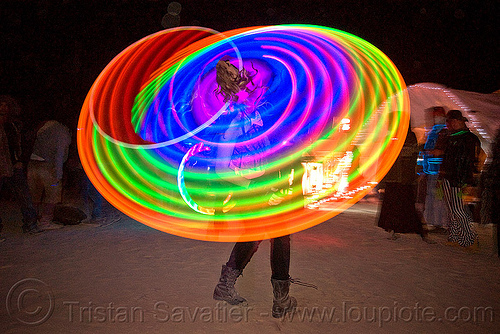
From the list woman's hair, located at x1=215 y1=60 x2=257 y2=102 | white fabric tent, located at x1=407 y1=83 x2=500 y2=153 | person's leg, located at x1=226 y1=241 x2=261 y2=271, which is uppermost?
white fabric tent, located at x1=407 y1=83 x2=500 y2=153

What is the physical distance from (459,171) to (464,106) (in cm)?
424

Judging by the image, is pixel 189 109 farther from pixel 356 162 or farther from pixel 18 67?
pixel 18 67

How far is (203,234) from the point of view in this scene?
527 centimetres

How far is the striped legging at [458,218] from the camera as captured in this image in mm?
4930

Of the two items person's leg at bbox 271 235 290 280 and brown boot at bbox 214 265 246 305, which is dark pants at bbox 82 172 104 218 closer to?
brown boot at bbox 214 265 246 305

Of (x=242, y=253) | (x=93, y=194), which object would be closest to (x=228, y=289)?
(x=242, y=253)

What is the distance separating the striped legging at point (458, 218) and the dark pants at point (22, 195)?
6.05 metres

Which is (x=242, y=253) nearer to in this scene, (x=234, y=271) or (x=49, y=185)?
(x=234, y=271)

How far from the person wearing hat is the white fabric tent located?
2.13m

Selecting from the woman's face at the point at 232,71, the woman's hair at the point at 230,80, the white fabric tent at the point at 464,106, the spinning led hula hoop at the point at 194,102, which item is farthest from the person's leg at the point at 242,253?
the white fabric tent at the point at 464,106

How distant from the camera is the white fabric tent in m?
8.01

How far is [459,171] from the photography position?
513cm

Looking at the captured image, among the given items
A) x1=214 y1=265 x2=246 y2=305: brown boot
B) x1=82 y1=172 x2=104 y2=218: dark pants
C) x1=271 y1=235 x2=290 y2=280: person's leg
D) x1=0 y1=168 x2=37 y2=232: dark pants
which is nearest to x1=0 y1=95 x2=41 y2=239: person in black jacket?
x1=0 y1=168 x2=37 y2=232: dark pants

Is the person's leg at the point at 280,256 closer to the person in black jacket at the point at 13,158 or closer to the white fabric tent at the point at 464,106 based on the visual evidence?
the person in black jacket at the point at 13,158
